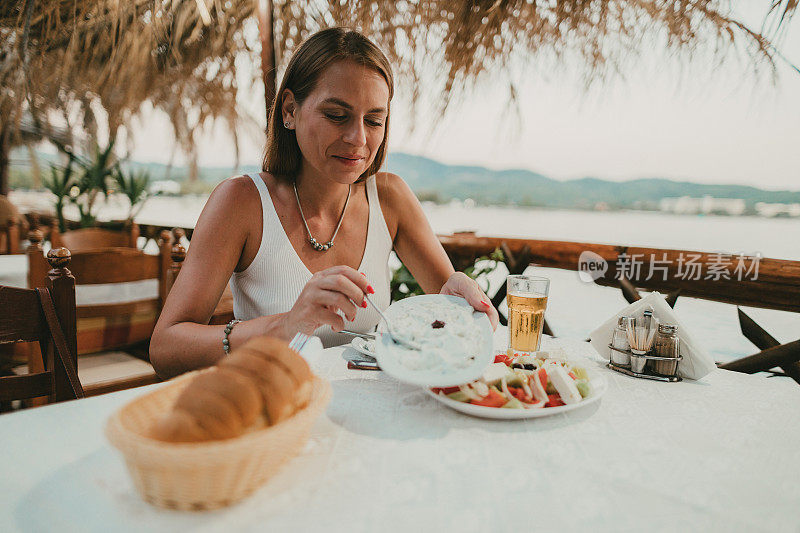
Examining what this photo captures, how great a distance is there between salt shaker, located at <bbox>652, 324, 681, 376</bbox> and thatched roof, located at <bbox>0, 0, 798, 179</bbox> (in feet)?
6.19

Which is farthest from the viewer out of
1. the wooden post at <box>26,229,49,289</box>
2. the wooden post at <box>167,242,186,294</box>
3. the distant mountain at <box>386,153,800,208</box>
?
the distant mountain at <box>386,153,800,208</box>

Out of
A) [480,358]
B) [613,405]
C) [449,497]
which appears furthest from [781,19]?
[449,497]

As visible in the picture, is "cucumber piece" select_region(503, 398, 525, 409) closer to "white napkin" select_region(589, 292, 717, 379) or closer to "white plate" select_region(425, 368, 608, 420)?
"white plate" select_region(425, 368, 608, 420)

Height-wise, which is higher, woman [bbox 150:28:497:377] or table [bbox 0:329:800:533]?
woman [bbox 150:28:497:377]

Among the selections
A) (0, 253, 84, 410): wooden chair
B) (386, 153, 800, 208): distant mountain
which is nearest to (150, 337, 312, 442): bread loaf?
(0, 253, 84, 410): wooden chair

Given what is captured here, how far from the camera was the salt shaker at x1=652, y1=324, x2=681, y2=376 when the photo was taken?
1135 millimetres

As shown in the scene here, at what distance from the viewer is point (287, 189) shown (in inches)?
67.0

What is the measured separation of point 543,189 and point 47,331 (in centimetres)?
430

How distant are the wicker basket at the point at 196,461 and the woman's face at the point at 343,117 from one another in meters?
1.01

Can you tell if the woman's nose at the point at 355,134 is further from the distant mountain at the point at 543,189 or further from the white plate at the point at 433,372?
the distant mountain at the point at 543,189

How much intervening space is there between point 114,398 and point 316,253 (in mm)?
811

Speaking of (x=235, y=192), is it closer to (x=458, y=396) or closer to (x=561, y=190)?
(x=458, y=396)

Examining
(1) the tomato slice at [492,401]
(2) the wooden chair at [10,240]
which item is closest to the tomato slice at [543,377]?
(1) the tomato slice at [492,401]

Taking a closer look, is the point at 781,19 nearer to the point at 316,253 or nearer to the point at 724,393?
the point at 724,393
